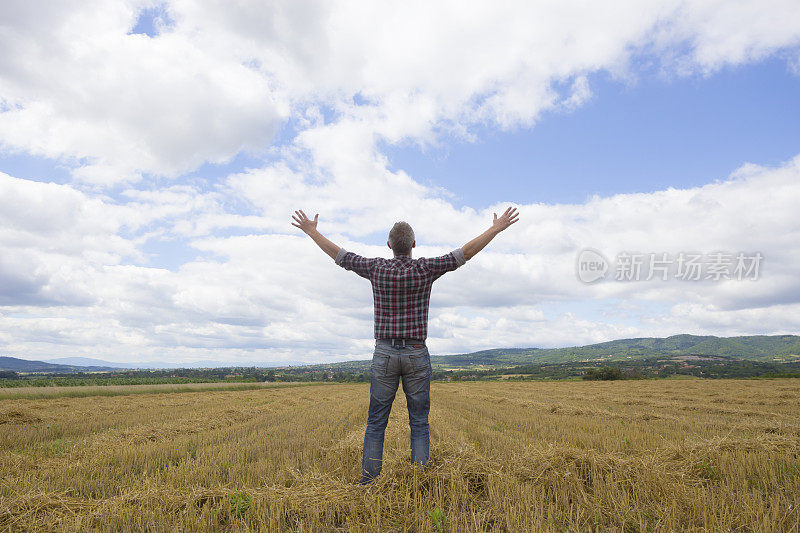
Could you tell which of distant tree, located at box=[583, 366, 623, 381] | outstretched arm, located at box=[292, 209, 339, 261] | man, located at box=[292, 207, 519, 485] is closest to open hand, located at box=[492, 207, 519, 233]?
man, located at box=[292, 207, 519, 485]

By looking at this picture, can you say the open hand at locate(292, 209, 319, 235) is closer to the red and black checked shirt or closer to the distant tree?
the red and black checked shirt

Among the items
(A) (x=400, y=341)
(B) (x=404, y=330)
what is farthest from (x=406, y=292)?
(A) (x=400, y=341)

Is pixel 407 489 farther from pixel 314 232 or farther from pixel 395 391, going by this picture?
pixel 314 232

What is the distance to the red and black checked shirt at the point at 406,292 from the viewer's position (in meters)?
4.08

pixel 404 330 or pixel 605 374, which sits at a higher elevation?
pixel 404 330

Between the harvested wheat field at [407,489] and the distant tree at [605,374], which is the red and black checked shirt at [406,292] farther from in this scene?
the distant tree at [605,374]

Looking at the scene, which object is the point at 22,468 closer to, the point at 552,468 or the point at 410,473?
the point at 410,473

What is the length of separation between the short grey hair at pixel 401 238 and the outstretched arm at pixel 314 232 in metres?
0.65

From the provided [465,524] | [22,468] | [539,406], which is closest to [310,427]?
[22,468]

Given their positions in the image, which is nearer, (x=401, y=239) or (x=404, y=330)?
(x=404, y=330)

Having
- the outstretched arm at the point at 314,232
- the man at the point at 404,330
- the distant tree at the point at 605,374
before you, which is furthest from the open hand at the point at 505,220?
the distant tree at the point at 605,374

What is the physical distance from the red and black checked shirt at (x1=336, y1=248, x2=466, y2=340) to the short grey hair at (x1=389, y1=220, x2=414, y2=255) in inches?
6.9

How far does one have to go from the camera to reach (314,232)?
464cm

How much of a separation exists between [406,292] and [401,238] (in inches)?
24.2
